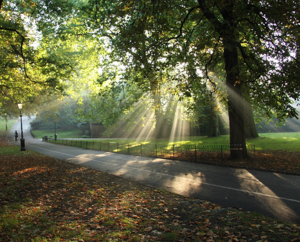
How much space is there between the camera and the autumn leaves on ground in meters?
4.64

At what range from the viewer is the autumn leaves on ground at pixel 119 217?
15.2ft

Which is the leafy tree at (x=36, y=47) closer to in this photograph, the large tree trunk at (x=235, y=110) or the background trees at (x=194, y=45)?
the background trees at (x=194, y=45)

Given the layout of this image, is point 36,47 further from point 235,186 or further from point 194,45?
point 235,186

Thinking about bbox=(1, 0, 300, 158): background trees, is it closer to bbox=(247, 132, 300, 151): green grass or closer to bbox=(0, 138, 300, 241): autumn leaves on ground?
bbox=(247, 132, 300, 151): green grass

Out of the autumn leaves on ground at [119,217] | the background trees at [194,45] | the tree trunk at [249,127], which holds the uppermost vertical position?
the background trees at [194,45]

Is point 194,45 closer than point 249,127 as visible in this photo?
Yes

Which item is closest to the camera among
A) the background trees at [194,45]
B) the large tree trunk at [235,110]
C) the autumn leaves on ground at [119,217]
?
the autumn leaves on ground at [119,217]

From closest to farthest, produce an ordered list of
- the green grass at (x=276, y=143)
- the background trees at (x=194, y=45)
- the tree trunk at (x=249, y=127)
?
the background trees at (x=194, y=45) → the green grass at (x=276, y=143) → the tree trunk at (x=249, y=127)

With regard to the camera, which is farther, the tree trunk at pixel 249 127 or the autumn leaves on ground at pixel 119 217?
the tree trunk at pixel 249 127

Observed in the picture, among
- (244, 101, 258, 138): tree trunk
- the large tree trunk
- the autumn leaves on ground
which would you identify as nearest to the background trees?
the large tree trunk

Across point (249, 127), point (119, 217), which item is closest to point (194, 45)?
point (119, 217)

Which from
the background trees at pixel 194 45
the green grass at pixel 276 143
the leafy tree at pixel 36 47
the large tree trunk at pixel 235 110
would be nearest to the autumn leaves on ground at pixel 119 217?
the background trees at pixel 194 45

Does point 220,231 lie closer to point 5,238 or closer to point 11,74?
point 5,238

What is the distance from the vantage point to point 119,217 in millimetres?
5738
